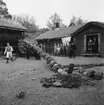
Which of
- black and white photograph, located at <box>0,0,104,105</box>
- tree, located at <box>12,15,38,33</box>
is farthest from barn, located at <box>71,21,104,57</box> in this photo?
tree, located at <box>12,15,38,33</box>

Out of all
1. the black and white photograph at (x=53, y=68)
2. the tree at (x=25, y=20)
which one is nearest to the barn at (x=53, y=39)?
the black and white photograph at (x=53, y=68)

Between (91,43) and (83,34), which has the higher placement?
(83,34)

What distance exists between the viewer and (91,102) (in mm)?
3918

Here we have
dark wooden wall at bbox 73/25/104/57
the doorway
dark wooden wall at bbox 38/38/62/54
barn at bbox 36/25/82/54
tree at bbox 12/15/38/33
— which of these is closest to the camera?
dark wooden wall at bbox 73/25/104/57

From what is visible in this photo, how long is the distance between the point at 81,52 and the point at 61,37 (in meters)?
4.30

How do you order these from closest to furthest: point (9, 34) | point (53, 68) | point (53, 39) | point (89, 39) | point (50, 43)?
point (53, 68)
point (9, 34)
point (89, 39)
point (53, 39)
point (50, 43)

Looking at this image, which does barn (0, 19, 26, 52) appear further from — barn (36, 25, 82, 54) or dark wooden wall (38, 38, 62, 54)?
dark wooden wall (38, 38, 62, 54)

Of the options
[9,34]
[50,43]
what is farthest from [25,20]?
[9,34]

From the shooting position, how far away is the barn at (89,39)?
15.0m

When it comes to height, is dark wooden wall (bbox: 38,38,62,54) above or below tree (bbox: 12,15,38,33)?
below

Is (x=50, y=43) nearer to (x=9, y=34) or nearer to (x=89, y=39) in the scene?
(x=89, y=39)

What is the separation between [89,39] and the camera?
1734 centimetres

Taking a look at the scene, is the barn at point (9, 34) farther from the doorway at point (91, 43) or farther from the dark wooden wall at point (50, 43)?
the doorway at point (91, 43)

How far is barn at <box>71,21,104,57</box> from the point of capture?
15047mm
